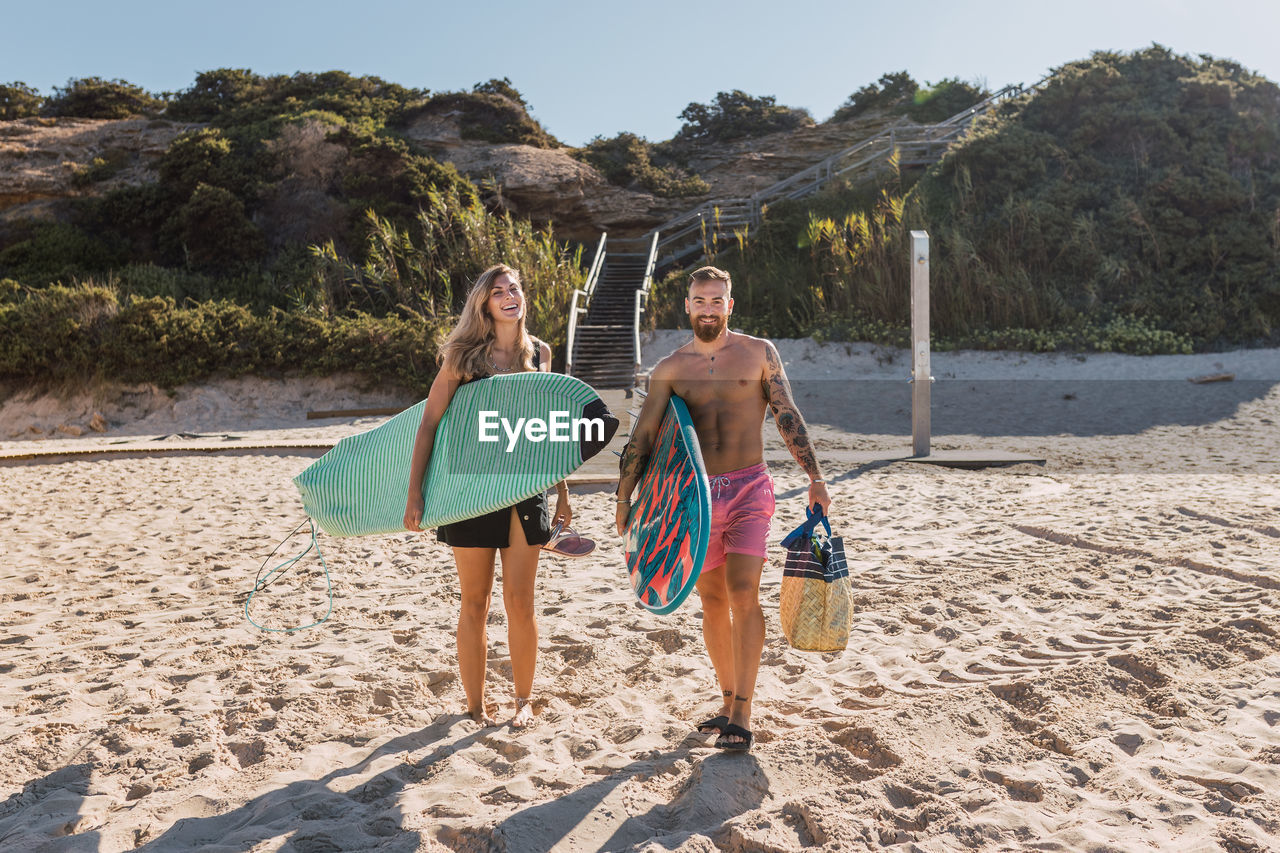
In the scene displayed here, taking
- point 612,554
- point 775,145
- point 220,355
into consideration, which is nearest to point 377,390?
point 220,355

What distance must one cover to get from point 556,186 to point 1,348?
11269 millimetres

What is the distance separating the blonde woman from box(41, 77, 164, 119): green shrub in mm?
24529

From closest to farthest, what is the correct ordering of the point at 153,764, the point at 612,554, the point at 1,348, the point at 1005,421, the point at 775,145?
the point at 153,764 < the point at 612,554 < the point at 1005,421 < the point at 1,348 < the point at 775,145

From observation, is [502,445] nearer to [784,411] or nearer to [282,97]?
[784,411]

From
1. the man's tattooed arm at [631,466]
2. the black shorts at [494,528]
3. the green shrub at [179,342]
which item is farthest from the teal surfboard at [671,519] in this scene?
the green shrub at [179,342]

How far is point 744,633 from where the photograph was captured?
273cm

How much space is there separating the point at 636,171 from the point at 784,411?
20.7m

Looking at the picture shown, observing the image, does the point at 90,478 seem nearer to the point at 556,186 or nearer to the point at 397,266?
the point at 397,266

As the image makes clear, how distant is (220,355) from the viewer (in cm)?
1388

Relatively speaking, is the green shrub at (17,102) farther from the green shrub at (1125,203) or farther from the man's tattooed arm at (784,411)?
the man's tattooed arm at (784,411)

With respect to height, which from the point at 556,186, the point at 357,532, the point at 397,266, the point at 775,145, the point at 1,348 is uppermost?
the point at 775,145

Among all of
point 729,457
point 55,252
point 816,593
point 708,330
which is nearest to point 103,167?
point 55,252

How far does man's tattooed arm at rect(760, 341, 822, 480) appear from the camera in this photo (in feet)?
9.29

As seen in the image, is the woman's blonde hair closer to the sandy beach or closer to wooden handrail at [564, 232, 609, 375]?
the sandy beach
